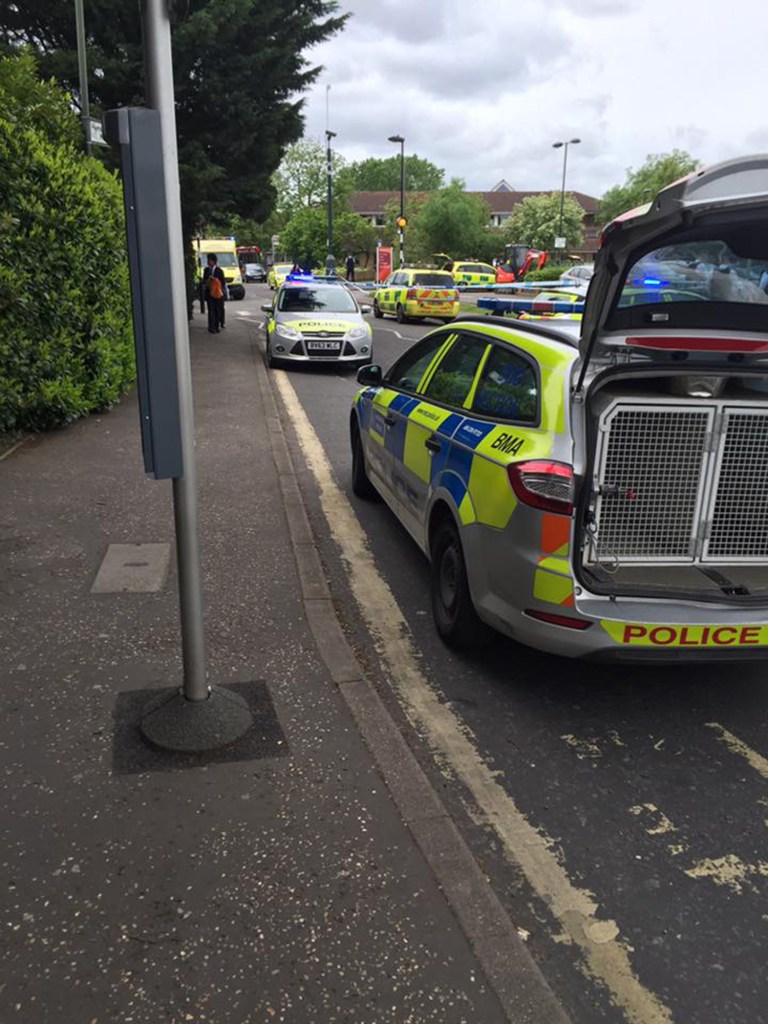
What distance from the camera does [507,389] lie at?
3920 mm

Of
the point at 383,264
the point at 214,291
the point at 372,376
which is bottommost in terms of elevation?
the point at 372,376

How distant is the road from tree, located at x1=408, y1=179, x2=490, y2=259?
202ft

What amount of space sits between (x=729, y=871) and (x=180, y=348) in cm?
256

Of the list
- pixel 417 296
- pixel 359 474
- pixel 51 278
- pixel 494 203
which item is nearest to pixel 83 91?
pixel 51 278

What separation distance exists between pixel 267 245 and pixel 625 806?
392 feet

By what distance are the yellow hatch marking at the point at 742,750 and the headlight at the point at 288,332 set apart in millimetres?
12023

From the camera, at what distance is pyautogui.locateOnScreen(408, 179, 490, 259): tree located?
61594mm

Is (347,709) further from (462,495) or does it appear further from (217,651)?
(462,495)

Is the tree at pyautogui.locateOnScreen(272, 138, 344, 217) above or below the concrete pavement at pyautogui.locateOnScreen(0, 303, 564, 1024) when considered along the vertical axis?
above

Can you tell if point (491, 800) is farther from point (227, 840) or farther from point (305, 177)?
point (305, 177)

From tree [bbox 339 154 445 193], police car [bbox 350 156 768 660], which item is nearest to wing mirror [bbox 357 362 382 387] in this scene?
police car [bbox 350 156 768 660]

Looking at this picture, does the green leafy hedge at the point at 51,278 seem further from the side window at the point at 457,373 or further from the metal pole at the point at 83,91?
the side window at the point at 457,373

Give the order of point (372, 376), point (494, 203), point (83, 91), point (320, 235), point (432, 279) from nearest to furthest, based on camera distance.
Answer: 1. point (372, 376)
2. point (83, 91)
3. point (432, 279)
4. point (320, 235)
5. point (494, 203)

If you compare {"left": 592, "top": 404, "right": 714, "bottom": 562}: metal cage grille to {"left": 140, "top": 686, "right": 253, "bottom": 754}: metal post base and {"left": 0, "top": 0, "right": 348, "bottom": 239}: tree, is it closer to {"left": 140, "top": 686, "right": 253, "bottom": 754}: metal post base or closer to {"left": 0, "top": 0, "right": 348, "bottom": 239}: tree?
{"left": 140, "top": 686, "right": 253, "bottom": 754}: metal post base
